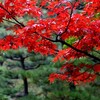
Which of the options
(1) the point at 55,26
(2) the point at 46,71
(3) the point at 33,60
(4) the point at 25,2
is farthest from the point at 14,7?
(3) the point at 33,60

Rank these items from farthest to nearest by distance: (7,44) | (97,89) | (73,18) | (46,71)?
(97,89) < (46,71) < (7,44) < (73,18)

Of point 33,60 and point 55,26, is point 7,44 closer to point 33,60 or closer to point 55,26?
point 55,26

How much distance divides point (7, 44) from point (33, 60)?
348 cm

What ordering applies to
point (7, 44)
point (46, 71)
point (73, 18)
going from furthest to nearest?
1. point (46, 71)
2. point (7, 44)
3. point (73, 18)

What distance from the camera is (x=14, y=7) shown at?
2.61 m

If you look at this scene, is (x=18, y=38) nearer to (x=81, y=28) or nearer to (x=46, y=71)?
(x=81, y=28)

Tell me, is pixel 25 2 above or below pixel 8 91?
above

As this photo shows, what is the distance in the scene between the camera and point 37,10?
2725mm

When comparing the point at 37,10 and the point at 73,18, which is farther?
the point at 37,10

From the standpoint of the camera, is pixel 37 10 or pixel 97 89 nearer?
pixel 37 10

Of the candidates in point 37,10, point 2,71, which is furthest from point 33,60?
point 37,10

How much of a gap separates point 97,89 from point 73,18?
3.75 metres

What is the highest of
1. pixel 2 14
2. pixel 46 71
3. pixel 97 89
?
pixel 2 14

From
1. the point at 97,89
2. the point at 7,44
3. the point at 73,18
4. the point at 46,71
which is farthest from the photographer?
the point at 97,89
